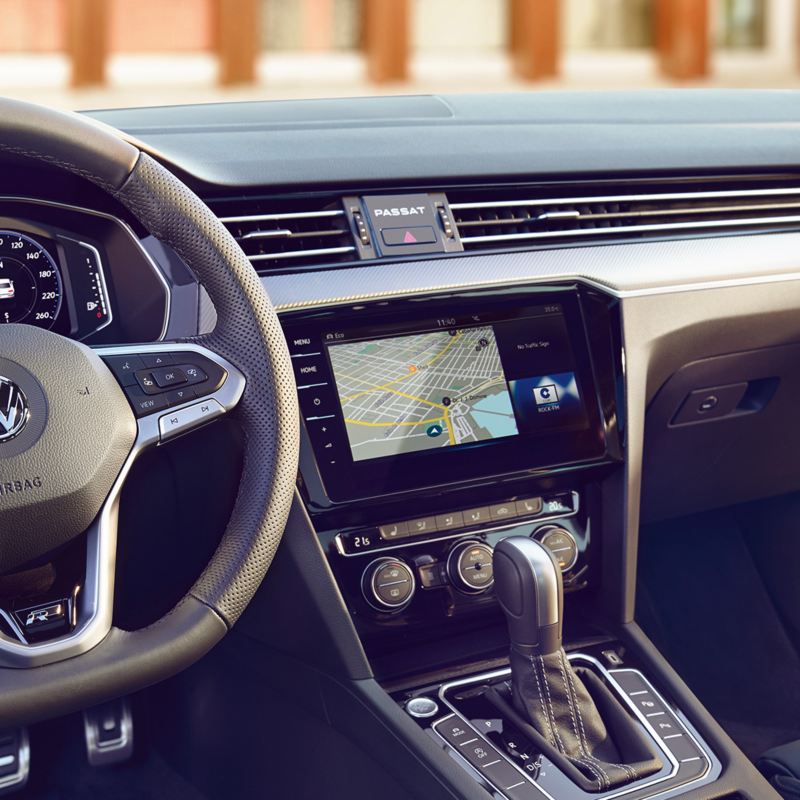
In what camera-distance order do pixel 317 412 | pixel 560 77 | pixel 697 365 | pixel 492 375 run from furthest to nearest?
pixel 560 77 → pixel 697 365 → pixel 492 375 → pixel 317 412

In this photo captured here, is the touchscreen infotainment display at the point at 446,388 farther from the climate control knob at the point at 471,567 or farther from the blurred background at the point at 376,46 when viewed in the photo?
the blurred background at the point at 376,46

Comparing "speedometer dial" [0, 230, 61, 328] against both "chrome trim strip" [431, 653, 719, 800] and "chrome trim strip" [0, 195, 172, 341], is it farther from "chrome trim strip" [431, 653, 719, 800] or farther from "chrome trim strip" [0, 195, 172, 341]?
"chrome trim strip" [431, 653, 719, 800]

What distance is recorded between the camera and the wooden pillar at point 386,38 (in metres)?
9.50

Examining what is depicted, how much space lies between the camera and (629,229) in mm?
1624

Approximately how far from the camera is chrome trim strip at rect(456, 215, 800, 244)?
1530 mm

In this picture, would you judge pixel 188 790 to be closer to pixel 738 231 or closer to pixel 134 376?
pixel 134 376

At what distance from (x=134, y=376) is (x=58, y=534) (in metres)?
0.17

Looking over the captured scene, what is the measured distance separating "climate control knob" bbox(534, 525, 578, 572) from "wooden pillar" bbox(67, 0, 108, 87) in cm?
764

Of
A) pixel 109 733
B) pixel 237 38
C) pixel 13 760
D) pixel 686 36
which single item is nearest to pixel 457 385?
pixel 109 733

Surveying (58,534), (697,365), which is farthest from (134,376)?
(697,365)

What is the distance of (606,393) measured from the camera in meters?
1.54

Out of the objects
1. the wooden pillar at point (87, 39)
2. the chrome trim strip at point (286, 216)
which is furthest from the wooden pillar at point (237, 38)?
the chrome trim strip at point (286, 216)

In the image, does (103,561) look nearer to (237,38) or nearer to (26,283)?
(26,283)

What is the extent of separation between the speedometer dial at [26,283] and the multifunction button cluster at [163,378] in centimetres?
15
